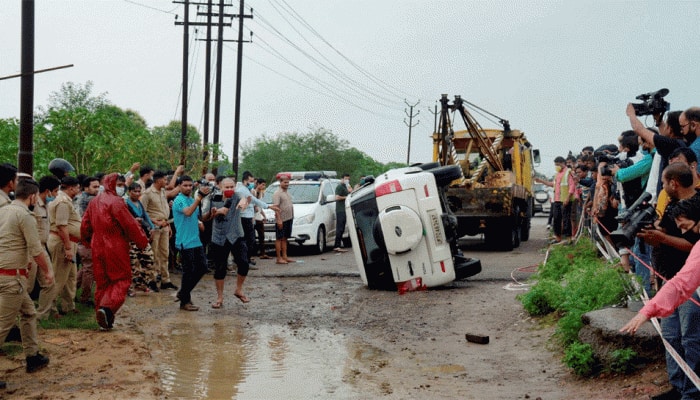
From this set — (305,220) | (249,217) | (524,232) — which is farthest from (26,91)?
(524,232)

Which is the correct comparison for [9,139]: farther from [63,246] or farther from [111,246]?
[111,246]

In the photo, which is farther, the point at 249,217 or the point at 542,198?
the point at 542,198

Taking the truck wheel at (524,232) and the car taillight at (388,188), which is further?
the truck wheel at (524,232)

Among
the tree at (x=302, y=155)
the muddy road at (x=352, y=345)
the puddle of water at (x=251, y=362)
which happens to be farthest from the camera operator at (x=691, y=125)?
the tree at (x=302, y=155)

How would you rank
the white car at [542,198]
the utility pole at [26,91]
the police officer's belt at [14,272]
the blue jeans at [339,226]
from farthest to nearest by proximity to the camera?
the white car at [542,198] → the blue jeans at [339,226] → the utility pole at [26,91] → the police officer's belt at [14,272]

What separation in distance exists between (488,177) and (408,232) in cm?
770

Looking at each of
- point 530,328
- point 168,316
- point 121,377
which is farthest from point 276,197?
point 121,377

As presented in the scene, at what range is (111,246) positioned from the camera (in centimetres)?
837

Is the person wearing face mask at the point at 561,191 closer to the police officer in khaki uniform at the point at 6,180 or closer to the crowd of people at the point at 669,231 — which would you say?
the crowd of people at the point at 669,231

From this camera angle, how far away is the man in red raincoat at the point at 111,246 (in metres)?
8.30

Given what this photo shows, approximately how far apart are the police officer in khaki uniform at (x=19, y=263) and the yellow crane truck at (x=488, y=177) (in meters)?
10.9

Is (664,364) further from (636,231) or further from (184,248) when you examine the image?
(184,248)

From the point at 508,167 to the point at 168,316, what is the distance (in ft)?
38.5

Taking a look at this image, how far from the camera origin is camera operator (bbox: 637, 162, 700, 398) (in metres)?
4.81
